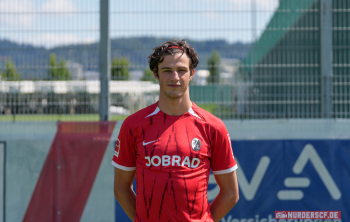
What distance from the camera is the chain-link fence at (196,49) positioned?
211 inches

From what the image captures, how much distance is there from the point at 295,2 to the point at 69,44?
334 cm

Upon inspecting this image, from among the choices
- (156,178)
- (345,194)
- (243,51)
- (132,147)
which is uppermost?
(243,51)

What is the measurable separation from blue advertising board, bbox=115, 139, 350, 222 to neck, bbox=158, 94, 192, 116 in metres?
2.70

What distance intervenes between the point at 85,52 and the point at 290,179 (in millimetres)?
3212

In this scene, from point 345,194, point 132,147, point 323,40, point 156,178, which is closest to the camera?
point 156,178

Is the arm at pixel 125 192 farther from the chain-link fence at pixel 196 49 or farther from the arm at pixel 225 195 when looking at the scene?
the chain-link fence at pixel 196 49

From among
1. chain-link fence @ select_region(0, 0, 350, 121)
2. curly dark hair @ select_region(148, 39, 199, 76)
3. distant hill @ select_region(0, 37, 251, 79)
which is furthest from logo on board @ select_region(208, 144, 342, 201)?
curly dark hair @ select_region(148, 39, 199, 76)

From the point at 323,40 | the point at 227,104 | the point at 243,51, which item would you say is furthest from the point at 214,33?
the point at 323,40

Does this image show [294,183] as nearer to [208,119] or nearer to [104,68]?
[104,68]

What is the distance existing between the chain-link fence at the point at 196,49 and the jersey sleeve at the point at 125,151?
115 inches

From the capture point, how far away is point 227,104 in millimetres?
5473

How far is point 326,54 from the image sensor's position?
540 centimetres

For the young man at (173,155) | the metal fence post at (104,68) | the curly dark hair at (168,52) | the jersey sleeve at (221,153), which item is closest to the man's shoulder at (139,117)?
the young man at (173,155)

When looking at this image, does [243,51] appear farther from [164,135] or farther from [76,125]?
[164,135]
